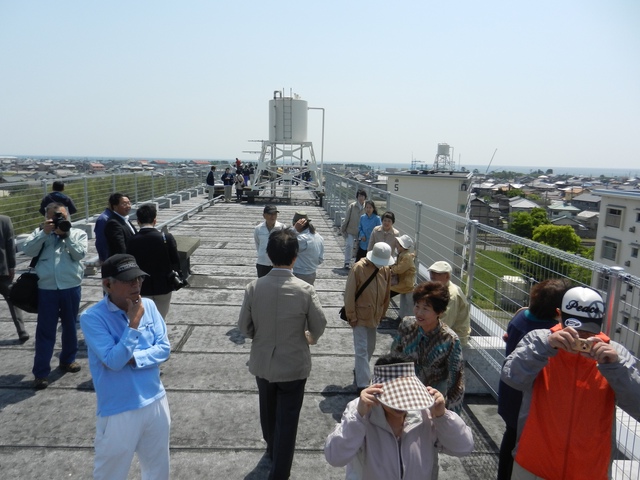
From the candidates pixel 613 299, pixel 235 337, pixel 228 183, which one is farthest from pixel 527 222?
pixel 613 299

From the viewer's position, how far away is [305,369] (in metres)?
3.71

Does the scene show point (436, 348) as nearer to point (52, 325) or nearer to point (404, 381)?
point (404, 381)

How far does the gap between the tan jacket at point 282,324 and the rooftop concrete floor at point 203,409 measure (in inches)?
35.3

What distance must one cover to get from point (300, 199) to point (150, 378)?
69.2 feet

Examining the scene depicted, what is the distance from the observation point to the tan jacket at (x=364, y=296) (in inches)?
194

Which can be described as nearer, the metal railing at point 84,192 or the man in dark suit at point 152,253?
the man in dark suit at point 152,253

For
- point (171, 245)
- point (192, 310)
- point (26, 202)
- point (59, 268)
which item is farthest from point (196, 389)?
point (26, 202)

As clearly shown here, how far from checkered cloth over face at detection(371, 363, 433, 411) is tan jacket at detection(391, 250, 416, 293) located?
4.08 m

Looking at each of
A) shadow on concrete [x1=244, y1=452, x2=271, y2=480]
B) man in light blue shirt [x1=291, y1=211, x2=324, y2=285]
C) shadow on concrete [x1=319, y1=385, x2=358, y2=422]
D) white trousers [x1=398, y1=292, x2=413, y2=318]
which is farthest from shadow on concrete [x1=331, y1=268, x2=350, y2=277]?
shadow on concrete [x1=244, y1=452, x2=271, y2=480]

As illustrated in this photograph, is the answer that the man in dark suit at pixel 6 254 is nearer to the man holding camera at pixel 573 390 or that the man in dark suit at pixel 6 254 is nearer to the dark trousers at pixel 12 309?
the dark trousers at pixel 12 309

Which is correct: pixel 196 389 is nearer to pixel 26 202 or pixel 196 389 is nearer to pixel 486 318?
pixel 486 318

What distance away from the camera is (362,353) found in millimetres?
5102

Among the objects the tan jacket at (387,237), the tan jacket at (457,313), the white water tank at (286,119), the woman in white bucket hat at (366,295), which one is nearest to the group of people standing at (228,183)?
the white water tank at (286,119)

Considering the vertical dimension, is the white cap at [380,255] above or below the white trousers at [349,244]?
above
